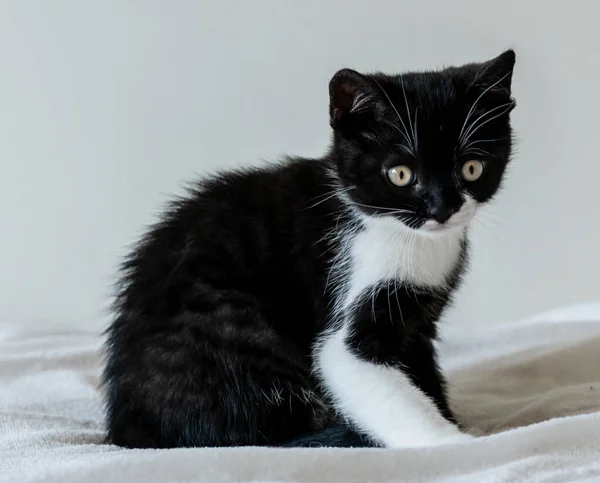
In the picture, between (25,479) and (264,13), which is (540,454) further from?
(264,13)

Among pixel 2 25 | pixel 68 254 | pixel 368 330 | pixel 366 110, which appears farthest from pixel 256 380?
pixel 2 25

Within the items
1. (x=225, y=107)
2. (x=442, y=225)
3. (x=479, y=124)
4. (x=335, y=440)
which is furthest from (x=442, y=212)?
(x=225, y=107)

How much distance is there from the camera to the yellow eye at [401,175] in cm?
106

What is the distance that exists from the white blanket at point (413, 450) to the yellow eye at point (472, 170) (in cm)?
37

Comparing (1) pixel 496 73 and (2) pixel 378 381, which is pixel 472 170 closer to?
(1) pixel 496 73

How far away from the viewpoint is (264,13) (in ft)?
5.93

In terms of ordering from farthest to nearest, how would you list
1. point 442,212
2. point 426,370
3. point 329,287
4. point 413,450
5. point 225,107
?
point 225,107, point 426,370, point 329,287, point 442,212, point 413,450

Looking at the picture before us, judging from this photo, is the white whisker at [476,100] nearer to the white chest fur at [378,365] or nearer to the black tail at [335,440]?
the white chest fur at [378,365]

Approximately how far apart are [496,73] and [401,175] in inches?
9.2

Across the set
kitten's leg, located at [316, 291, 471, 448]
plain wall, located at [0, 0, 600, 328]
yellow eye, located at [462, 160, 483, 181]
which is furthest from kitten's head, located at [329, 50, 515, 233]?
plain wall, located at [0, 0, 600, 328]

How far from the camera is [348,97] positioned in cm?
109

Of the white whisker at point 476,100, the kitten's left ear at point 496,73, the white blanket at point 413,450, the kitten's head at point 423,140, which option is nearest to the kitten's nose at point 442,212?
the kitten's head at point 423,140

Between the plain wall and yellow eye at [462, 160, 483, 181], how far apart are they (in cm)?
76

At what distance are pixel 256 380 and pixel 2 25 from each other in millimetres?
1237
